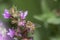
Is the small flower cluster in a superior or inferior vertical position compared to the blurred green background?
inferior

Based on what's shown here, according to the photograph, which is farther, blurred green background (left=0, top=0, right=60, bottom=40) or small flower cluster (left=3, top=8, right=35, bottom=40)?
blurred green background (left=0, top=0, right=60, bottom=40)

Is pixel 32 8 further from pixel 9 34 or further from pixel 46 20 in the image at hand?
pixel 9 34

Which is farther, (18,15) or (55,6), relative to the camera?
(55,6)

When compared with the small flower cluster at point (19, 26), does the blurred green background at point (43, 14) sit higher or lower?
higher

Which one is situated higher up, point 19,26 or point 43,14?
point 43,14

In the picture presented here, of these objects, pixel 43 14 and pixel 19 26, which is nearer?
pixel 19 26

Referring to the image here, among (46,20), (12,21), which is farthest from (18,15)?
(46,20)

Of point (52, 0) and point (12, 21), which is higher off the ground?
point (52, 0)

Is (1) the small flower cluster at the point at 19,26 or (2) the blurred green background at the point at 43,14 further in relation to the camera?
(2) the blurred green background at the point at 43,14
